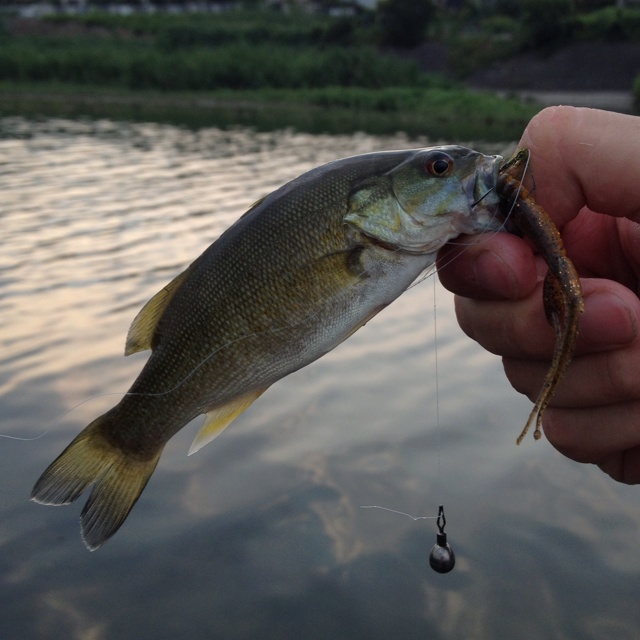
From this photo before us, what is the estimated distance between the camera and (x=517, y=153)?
2.45 meters

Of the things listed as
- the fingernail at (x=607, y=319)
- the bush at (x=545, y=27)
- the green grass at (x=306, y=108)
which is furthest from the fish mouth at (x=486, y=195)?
the bush at (x=545, y=27)

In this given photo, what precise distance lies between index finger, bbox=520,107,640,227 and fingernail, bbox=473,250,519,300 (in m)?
0.29

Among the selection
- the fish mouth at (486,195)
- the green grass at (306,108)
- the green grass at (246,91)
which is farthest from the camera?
the green grass at (246,91)

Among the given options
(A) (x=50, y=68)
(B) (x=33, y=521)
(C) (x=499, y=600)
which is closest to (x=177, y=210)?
(B) (x=33, y=521)

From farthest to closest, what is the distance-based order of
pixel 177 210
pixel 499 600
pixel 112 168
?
1. pixel 112 168
2. pixel 177 210
3. pixel 499 600

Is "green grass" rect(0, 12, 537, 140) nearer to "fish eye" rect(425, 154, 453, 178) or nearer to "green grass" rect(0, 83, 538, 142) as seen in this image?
"green grass" rect(0, 83, 538, 142)

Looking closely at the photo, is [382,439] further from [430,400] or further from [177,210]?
[177,210]

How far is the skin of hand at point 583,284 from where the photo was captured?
8.21ft

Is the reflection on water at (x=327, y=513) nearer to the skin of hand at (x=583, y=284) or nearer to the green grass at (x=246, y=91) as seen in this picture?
the skin of hand at (x=583, y=284)

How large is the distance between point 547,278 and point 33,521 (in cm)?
371

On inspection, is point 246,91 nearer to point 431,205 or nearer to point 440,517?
point 440,517

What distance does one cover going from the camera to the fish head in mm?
2439

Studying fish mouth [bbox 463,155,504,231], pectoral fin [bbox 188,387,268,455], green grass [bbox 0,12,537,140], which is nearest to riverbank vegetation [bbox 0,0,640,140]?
green grass [bbox 0,12,537,140]

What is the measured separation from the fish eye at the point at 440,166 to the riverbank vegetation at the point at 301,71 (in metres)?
26.8
